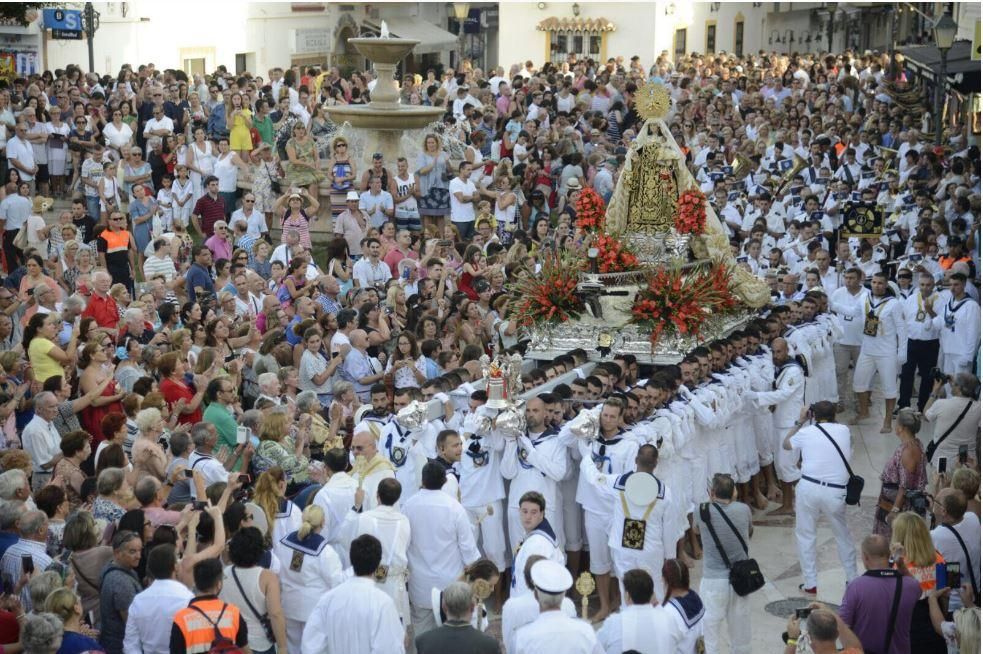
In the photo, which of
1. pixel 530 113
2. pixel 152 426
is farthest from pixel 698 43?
pixel 152 426

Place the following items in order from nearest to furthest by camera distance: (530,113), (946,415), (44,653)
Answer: (44,653) → (946,415) → (530,113)

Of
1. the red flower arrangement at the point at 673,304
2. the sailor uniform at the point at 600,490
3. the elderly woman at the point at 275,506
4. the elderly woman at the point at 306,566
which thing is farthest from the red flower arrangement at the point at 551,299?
the elderly woman at the point at 306,566

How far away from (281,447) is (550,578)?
3.40m

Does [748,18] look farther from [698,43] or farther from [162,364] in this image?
[162,364]

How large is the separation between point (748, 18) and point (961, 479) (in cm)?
5174

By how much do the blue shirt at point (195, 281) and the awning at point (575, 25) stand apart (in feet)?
107

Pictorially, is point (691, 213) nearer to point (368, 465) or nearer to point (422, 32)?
point (368, 465)

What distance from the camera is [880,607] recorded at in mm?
9242

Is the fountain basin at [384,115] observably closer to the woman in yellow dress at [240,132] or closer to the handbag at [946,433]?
the woman in yellow dress at [240,132]

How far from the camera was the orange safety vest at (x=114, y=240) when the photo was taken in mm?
17328

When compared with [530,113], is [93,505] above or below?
below

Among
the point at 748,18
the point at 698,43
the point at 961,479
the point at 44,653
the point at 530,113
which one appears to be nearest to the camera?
the point at 44,653

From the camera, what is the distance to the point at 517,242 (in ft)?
62.9

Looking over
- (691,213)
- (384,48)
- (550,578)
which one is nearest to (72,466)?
(550,578)
